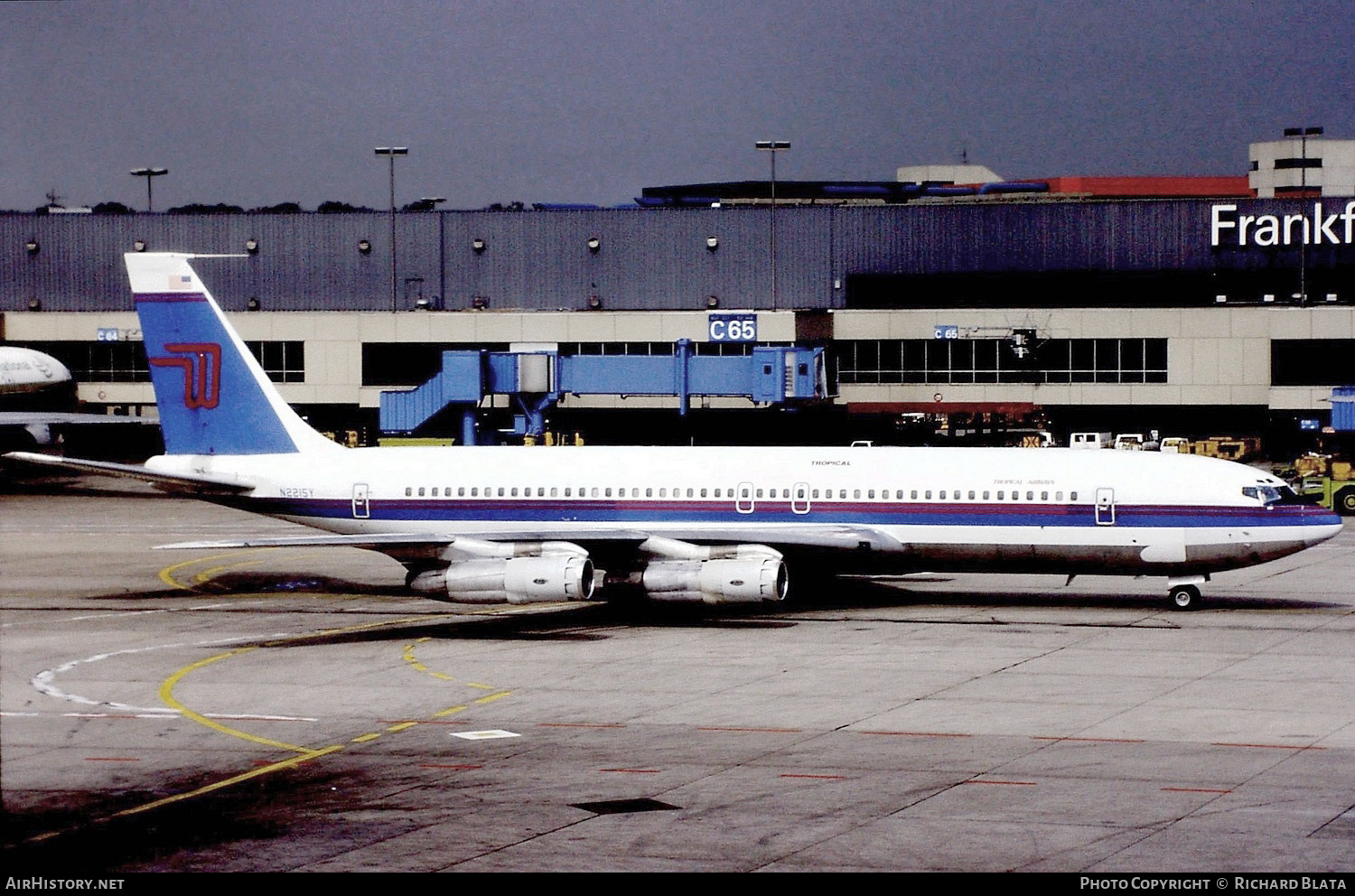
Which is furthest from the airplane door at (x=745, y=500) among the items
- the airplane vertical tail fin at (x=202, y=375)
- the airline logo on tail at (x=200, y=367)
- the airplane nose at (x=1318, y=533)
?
the airline logo on tail at (x=200, y=367)

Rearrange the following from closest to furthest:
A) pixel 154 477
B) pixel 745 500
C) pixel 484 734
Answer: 1. pixel 484 734
2. pixel 745 500
3. pixel 154 477

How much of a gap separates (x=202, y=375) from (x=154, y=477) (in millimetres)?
4757

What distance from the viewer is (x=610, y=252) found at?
115312 mm

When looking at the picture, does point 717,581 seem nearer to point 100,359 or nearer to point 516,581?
point 516,581

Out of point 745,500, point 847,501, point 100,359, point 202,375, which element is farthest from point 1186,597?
point 100,359

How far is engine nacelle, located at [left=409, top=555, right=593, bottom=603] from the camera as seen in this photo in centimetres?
4347

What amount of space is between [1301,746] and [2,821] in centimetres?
2053

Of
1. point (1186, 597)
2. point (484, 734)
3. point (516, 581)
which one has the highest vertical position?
point (516, 581)

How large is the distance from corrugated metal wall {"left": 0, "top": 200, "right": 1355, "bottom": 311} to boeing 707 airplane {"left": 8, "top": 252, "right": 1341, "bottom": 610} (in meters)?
61.8

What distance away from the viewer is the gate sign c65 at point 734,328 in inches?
4033

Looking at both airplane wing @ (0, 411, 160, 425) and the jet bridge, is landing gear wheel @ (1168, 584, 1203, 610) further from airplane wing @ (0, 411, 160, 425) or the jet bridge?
airplane wing @ (0, 411, 160, 425)

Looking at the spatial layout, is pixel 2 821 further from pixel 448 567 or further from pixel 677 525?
pixel 677 525

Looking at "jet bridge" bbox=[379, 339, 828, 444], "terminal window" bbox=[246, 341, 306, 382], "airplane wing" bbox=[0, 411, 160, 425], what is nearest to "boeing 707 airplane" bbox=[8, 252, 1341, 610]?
"airplane wing" bbox=[0, 411, 160, 425]

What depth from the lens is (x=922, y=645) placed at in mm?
41375
